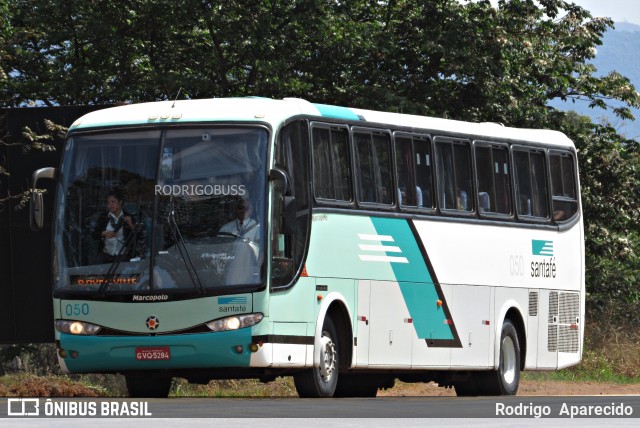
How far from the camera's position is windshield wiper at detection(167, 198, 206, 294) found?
18.3m

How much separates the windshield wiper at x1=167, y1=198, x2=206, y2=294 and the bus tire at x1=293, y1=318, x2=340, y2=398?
67.0 inches

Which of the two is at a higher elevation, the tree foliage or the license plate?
the tree foliage

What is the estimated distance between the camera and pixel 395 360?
830 inches

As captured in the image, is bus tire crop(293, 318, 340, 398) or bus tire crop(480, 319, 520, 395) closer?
bus tire crop(293, 318, 340, 398)

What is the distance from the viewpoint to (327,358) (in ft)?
63.9

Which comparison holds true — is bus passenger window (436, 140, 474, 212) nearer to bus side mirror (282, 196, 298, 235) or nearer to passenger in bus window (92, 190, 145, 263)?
bus side mirror (282, 196, 298, 235)

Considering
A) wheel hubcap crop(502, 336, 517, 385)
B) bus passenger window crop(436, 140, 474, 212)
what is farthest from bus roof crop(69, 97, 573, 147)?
wheel hubcap crop(502, 336, 517, 385)

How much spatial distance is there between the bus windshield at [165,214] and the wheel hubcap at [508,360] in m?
6.64

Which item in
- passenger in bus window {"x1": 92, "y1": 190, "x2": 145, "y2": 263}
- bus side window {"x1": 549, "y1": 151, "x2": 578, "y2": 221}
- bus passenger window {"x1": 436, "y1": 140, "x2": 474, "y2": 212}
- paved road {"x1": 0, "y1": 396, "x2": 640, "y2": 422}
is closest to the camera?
paved road {"x1": 0, "y1": 396, "x2": 640, "y2": 422}

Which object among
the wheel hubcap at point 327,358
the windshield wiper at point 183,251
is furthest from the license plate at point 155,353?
the wheel hubcap at point 327,358

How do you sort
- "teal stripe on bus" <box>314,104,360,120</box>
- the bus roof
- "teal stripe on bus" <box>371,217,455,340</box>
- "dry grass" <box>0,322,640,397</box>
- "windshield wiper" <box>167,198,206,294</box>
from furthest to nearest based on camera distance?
"dry grass" <box>0,322,640,397</box>
"teal stripe on bus" <box>371,217,455,340</box>
"teal stripe on bus" <box>314,104,360,120</box>
the bus roof
"windshield wiper" <box>167,198,206,294</box>

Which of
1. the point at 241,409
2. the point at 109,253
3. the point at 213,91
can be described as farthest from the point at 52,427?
the point at 213,91

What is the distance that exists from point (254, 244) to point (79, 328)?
219 cm

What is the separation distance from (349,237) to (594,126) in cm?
1792
